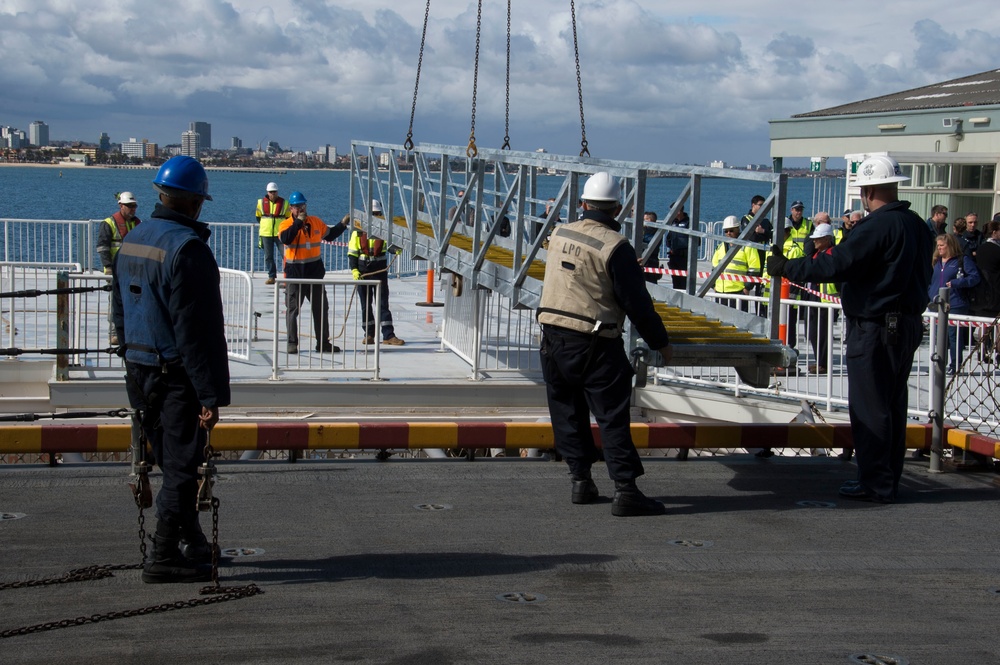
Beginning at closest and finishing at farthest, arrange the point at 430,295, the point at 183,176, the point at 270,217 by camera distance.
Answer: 1. the point at 183,176
2. the point at 270,217
3. the point at 430,295

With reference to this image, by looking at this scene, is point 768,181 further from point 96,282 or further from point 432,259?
point 96,282

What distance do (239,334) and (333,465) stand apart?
6.42 metres

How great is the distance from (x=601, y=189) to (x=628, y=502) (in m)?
1.84

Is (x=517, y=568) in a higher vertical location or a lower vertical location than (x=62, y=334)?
lower

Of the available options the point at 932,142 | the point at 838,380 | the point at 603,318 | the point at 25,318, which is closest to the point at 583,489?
the point at 603,318

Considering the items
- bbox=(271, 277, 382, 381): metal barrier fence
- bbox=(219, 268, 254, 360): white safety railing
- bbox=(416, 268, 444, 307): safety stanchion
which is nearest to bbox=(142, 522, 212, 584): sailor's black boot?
bbox=(271, 277, 382, 381): metal barrier fence

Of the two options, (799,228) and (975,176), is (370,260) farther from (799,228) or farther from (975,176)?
(975,176)

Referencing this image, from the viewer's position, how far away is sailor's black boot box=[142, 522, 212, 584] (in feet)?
17.1

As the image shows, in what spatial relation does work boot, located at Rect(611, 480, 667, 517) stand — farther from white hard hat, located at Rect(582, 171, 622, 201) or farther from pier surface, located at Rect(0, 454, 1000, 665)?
white hard hat, located at Rect(582, 171, 622, 201)

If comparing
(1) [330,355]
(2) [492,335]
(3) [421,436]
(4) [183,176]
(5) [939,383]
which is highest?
(4) [183,176]

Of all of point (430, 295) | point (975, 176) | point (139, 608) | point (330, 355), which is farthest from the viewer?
point (430, 295)

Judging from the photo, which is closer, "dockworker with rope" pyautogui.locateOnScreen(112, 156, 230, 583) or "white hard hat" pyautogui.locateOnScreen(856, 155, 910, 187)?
"dockworker with rope" pyautogui.locateOnScreen(112, 156, 230, 583)

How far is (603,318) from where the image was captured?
6512 mm

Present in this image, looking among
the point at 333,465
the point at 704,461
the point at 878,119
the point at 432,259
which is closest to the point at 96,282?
the point at 432,259
